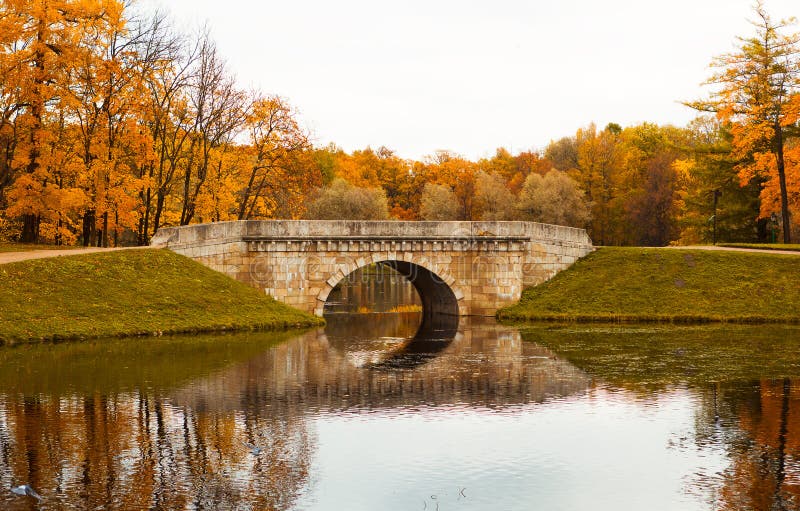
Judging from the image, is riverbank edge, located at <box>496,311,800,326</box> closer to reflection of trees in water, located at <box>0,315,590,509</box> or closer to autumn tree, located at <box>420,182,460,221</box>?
reflection of trees in water, located at <box>0,315,590,509</box>

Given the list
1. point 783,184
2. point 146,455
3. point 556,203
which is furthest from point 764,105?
point 146,455

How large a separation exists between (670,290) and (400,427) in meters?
26.8

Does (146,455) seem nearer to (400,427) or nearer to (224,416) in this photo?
(224,416)

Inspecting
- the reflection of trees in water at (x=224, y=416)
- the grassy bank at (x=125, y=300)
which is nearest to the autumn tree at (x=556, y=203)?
the grassy bank at (x=125, y=300)

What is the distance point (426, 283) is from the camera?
45.3 m

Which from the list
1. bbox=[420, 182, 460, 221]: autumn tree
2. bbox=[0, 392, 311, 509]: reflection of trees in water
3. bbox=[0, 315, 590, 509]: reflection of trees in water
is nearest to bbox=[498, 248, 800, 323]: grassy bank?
bbox=[0, 315, 590, 509]: reflection of trees in water

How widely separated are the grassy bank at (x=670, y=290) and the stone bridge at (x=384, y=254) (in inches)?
50.4

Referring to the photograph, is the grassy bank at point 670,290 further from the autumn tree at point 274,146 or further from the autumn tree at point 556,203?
the autumn tree at point 556,203

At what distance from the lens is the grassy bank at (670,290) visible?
3981 centimetres

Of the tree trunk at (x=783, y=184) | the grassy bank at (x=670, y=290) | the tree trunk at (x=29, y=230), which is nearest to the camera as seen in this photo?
the grassy bank at (x=670, y=290)

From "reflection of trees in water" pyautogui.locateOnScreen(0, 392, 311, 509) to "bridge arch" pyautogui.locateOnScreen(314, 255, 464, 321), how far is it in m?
19.9

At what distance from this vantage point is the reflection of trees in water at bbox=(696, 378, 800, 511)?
43.9 feet

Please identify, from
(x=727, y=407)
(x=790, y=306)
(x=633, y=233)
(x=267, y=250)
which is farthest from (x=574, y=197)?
(x=727, y=407)

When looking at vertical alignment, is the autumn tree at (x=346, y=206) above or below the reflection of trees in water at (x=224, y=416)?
above
